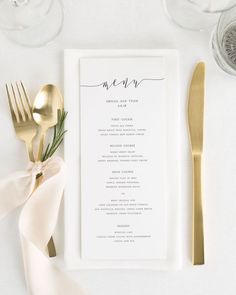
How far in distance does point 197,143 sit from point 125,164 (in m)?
0.10

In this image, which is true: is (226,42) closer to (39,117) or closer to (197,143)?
(197,143)

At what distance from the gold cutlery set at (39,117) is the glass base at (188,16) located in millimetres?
187

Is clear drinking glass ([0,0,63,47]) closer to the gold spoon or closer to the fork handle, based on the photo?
the gold spoon

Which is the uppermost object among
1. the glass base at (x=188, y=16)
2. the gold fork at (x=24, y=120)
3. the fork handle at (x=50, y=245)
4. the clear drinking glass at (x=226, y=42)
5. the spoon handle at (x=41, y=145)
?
the glass base at (x=188, y=16)

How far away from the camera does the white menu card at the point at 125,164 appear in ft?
1.91

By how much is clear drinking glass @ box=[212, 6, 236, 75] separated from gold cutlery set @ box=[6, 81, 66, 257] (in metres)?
0.22

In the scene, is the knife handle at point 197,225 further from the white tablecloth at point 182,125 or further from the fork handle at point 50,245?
the fork handle at point 50,245

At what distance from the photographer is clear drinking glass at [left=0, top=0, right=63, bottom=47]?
0.58 metres

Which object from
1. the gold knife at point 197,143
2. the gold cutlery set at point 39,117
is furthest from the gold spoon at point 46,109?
the gold knife at point 197,143

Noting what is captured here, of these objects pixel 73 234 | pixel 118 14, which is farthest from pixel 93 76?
pixel 73 234

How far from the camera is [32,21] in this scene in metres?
0.59

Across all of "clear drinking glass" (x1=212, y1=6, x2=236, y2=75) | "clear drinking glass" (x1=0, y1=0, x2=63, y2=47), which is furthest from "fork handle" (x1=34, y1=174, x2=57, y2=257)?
"clear drinking glass" (x1=212, y1=6, x2=236, y2=75)

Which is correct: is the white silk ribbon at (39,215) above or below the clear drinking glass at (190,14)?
below

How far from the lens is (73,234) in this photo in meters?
0.59
